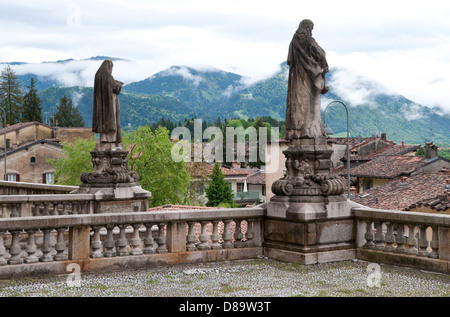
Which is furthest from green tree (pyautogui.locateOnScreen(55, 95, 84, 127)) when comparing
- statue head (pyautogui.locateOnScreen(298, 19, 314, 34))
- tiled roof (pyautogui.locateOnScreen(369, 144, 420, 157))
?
statue head (pyautogui.locateOnScreen(298, 19, 314, 34))

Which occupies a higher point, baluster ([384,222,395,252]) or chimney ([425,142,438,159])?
chimney ([425,142,438,159])

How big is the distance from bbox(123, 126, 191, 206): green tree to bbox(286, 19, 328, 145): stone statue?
144 ft

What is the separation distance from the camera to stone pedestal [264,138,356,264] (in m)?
10.9

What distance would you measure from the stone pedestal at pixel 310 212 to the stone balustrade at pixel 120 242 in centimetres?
57

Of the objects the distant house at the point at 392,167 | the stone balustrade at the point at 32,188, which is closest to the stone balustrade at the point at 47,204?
the stone balustrade at the point at 32,188

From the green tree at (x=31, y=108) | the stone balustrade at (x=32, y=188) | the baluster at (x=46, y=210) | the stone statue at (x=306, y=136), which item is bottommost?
the baluster at (x=46, y=210)

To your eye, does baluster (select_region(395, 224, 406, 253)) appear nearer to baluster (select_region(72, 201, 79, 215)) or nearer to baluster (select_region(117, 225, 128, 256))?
baluster (select_region(117, 225, 128, 256))

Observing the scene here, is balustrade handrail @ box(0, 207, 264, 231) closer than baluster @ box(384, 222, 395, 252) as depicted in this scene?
Yes

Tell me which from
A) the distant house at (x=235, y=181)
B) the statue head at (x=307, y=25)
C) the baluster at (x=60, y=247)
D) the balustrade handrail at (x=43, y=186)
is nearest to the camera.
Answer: the baluster at (x=60, y=247)

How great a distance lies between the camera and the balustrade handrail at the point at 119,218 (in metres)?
9.61

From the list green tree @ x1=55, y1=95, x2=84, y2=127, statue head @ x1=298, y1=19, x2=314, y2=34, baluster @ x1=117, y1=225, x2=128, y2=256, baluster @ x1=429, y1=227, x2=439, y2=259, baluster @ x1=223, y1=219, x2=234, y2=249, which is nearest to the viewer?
baluster @ x1=429, y1=227, x2=439, y2=259

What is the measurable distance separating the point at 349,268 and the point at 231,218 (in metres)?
2.23

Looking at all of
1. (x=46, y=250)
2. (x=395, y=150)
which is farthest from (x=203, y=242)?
(x=395, y=150)

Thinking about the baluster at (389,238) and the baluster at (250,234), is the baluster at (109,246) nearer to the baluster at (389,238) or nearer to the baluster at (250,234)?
the baluster at (250,234)
